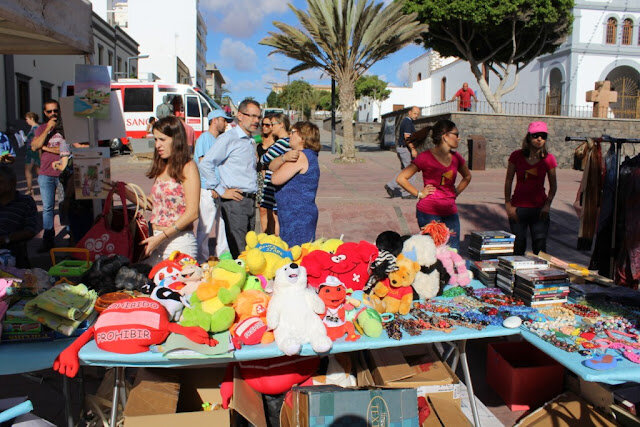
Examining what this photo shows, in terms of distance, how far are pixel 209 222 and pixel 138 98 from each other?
16.7m

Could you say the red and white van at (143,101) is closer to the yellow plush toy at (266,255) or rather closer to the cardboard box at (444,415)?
the yellow plush toy at (266,255)

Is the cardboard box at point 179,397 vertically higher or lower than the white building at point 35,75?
lower

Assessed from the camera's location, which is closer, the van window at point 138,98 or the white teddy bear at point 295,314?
the white teddy bear at point 295,314

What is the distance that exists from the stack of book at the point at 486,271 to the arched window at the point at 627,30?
29393 mm

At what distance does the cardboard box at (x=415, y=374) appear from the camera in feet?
9.37

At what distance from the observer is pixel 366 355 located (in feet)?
10.3

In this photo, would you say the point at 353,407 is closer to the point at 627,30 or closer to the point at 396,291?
the point at 396,291

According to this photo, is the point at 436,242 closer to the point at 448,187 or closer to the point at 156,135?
the point at 448,187

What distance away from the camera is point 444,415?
9.05 feet

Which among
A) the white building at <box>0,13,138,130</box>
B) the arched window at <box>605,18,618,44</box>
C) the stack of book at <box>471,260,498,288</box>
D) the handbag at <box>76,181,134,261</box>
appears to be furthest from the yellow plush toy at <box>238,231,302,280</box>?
the arched window at <box>605,18,618,44</box>

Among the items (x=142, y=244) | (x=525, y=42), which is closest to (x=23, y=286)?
(x=142, y=244)

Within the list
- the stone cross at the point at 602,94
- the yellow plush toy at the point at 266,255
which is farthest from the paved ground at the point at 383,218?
the stone cross at the point at 602,94

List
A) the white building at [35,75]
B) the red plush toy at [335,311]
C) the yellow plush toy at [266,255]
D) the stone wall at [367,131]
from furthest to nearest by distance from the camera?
the stone wall at [367,131], the white building at [35,75], the yellow plush toy at [266,255], the red plush toy at [335,311]

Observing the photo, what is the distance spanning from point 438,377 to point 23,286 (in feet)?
8.44
